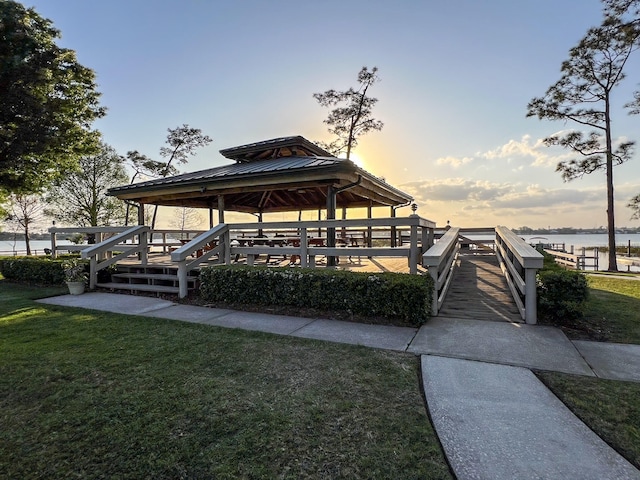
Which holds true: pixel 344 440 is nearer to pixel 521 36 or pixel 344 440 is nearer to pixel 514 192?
pixel 521 36

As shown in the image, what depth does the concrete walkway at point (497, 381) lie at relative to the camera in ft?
6.22

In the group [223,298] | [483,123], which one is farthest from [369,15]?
[223,298]

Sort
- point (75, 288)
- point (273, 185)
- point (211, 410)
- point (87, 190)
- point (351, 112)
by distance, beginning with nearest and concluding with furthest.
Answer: point (211, 410) < point (75, 288) < point (273, 185) < point (351, 112) < point (87, 190)

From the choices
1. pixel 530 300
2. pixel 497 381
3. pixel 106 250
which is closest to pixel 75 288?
pixel 106 250

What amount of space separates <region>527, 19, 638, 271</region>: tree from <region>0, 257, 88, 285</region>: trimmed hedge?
2006cm

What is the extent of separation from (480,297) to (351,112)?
58.9ft

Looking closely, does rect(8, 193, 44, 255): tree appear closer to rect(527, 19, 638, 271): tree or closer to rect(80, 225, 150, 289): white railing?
rect(80, 225, 150, 289): white railing

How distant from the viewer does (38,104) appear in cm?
1218

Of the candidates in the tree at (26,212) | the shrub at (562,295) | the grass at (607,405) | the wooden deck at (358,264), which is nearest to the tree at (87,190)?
the tree at (26,212)

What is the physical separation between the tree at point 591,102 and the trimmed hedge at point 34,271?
20.1m

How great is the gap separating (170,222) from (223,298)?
35.4 metres

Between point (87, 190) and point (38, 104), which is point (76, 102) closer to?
point (38, 104)

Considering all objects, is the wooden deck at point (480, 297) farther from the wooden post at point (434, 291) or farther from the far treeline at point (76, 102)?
the far treeline at point (76, 102)

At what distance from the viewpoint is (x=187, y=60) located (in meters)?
10.6
